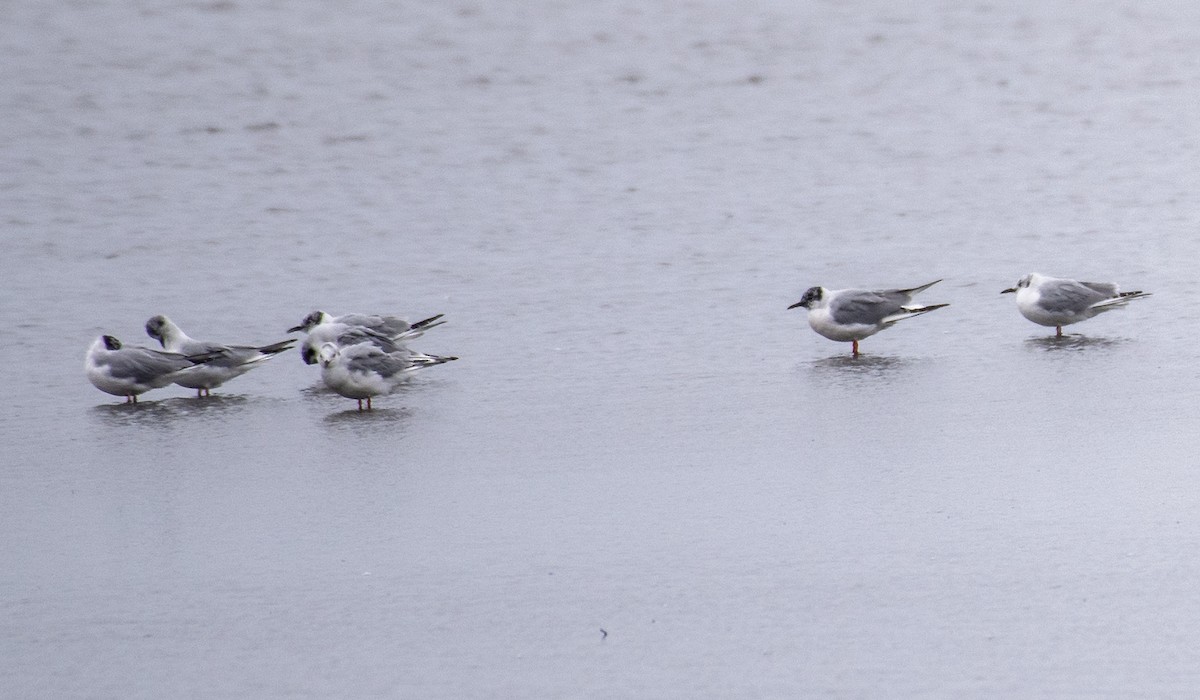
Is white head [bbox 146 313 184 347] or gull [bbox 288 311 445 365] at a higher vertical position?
white head [bbox 146 313 184 347]

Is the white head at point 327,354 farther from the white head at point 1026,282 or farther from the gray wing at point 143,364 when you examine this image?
the white head at point 1026,282

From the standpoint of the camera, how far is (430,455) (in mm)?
7059

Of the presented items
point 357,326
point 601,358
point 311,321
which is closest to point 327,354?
point 357,326

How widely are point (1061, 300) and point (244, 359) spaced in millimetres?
3860

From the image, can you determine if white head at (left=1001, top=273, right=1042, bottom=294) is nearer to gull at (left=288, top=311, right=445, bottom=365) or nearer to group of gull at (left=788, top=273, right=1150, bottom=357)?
group of gull at (left=788, top=273, right=1150, bottom=357)

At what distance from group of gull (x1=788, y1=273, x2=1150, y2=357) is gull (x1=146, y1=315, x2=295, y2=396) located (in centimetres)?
257

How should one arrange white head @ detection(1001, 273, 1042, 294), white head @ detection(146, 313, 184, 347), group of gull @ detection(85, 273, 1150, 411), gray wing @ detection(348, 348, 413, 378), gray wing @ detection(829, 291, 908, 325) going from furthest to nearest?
white head @ detection(1001, 273, 1042, 294)
gray wing @ detection(829, 291, 908, 325)
white head @ detection(146, 313, 184, 347)
group of gull @ detection(85, 273, 1150, 411)
gray wing @ detection(348, 348, 413, 378)

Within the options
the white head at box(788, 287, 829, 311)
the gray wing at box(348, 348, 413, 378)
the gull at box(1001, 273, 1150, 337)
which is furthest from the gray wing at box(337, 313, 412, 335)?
the gull at box(1001, 273, 1150, 337)

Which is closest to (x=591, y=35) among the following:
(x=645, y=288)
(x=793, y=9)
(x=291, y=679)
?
(x=793, y=9)

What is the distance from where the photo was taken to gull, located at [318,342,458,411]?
7.89 meters

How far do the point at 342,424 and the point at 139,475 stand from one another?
1080 millimetres

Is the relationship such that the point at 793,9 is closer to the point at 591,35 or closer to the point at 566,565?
the point at 591,35

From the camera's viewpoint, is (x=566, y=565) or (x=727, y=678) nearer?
(x=727, y=678)

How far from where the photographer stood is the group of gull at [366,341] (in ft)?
26.3
